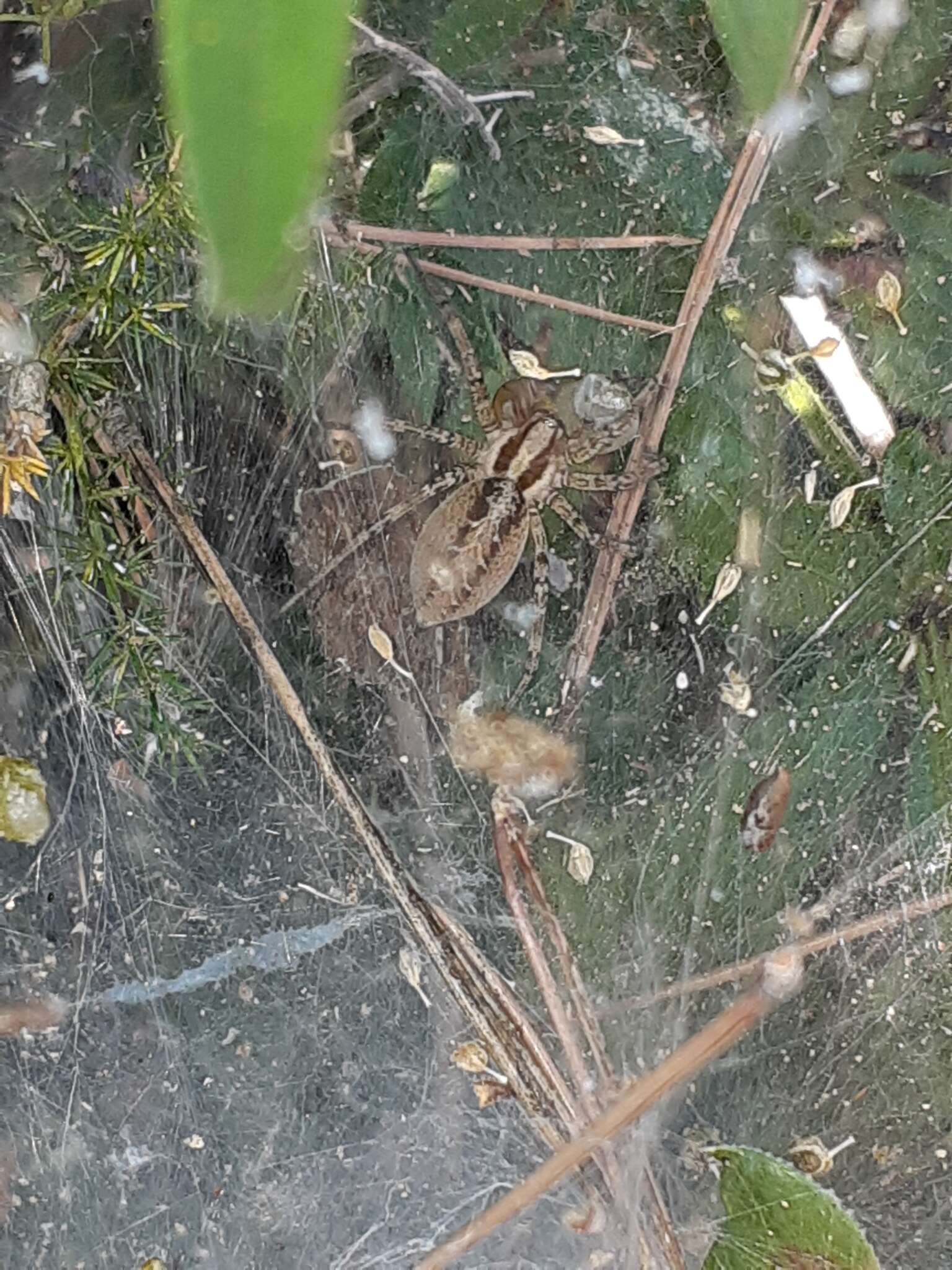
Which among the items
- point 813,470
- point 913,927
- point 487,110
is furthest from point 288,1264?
point 487,110

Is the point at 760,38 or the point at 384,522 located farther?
the point at 384,522

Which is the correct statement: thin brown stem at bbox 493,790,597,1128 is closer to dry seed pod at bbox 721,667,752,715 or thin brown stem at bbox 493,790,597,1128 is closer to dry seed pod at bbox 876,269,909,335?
dry seed pod at bbox 721,667,752,715

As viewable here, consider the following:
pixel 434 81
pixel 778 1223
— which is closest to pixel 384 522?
pixel 434 81

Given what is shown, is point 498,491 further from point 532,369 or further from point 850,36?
point 850,36

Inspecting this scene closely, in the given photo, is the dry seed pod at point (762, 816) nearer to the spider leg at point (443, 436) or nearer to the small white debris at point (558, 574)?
the small white debris at point (558, 574)

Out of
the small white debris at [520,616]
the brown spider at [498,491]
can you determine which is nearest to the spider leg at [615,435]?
the brown spider at [498,491]

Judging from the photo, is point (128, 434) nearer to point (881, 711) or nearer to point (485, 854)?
point (485, 854)

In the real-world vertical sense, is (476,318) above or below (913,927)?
above
